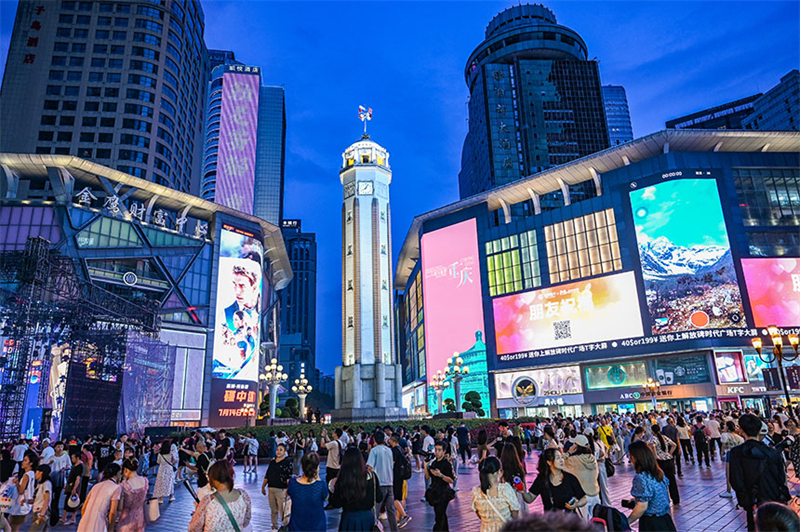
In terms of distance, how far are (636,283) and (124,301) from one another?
42799mm

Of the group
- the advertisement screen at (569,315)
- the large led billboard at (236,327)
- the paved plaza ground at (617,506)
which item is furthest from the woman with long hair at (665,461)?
the large led billboard at (236,327)

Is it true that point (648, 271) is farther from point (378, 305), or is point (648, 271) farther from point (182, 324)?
point (182, 324)

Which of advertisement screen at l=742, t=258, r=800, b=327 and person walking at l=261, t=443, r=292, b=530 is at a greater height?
advertisement screen at l=742, t=258, r=800, b=327

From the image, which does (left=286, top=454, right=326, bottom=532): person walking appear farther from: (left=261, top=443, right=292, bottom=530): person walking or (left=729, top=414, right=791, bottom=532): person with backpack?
(left=729, top=414, right=791, bottom=532): person with backpack

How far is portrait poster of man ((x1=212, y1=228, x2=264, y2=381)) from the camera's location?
5147 cm

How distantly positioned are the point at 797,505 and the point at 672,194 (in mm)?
47829

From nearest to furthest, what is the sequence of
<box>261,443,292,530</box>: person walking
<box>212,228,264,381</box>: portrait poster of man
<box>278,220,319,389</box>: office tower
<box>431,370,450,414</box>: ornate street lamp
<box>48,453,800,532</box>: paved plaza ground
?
1. <box>261,443,292,530</box>: person walking
2. <box>48,453,800,532</box>: paved plaza ground
3. <box>431,370,450,414</box>: ornate street lamp
4. <box>212,228,264,381</box>: portrait poster of man
5. <box>278,220,319,389</box>: office tower

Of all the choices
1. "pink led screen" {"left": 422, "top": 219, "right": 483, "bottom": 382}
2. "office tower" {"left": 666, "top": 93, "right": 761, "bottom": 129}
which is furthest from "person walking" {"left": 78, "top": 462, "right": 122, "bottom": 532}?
"office tower" {"left": 666, "top": 93, "right": 761, "bottom": 129}

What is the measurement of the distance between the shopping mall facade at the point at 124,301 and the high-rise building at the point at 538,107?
53.0 metres

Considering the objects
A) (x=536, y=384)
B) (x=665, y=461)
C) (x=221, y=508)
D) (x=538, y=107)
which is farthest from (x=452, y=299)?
(x=221, y=508)

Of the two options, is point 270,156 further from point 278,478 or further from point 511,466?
point 511,466

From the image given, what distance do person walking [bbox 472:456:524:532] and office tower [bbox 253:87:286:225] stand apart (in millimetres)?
146337

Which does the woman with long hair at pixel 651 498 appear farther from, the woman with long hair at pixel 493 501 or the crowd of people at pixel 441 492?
the woman with long hair at pixel 493 501

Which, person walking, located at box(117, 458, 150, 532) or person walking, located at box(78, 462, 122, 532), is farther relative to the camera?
person walking, located at box(117, 458, 150, 532)
